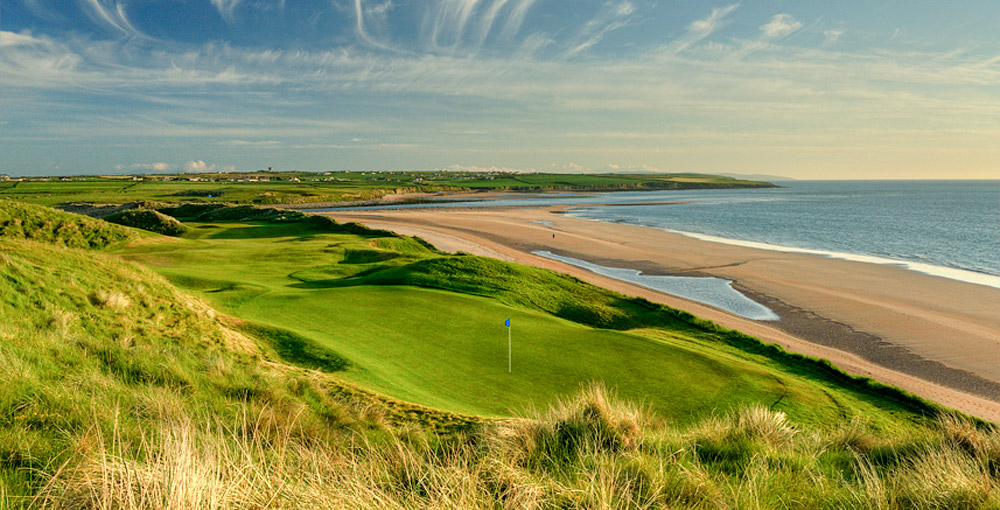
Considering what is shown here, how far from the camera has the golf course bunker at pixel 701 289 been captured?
23.4m

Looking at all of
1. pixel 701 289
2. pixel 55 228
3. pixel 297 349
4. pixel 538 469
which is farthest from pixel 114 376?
pixel 701 289

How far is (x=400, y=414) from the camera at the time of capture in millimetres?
6738

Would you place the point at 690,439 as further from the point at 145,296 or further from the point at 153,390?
the point at 145,296

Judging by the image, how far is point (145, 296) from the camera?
9.76 meters

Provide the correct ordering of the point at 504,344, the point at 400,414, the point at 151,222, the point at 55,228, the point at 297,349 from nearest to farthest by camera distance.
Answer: the point at 400,414 → the point at 297,349 → the point at 504,344 → the point at 55,228 → the point at 151,222

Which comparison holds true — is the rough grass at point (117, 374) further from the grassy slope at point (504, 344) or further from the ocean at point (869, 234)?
the ocean at point (869, 234)

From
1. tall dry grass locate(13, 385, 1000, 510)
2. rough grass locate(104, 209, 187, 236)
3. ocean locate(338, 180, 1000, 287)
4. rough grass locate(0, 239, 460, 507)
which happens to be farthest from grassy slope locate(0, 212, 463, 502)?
ocean locate(338, 180, 1000, 287)

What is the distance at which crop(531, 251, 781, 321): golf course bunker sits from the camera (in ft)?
76.8

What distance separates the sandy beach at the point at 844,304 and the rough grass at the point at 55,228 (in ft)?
77.0

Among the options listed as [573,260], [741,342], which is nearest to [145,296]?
[741,342]

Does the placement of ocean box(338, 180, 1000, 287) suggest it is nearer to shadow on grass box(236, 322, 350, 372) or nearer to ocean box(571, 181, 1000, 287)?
ocean box(571, 181, 1000, 287)

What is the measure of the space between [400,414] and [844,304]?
25.6m

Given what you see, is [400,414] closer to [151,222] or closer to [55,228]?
[55,228]

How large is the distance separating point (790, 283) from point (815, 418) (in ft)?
73.4
